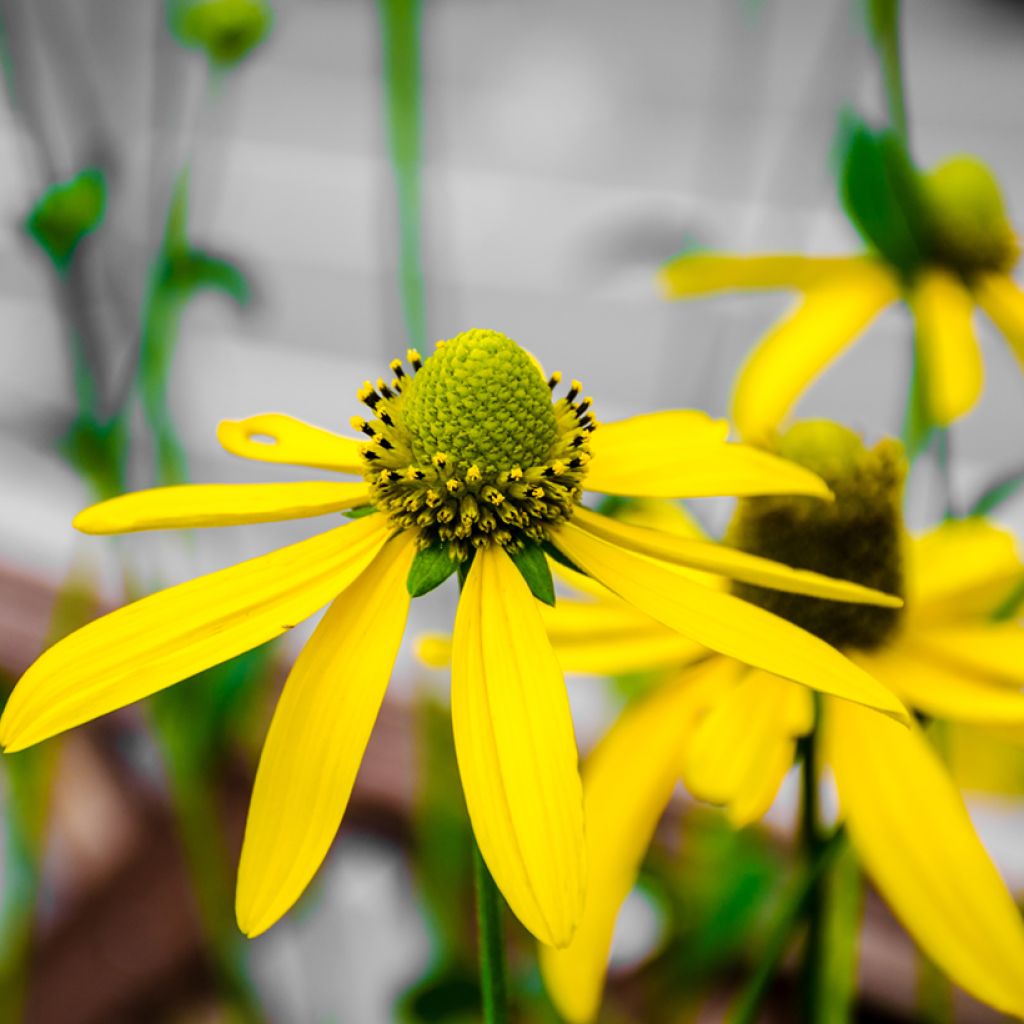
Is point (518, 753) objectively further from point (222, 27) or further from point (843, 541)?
point (222, 27)

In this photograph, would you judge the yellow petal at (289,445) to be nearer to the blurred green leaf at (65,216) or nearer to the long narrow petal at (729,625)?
the long narrow petal at (729,625)

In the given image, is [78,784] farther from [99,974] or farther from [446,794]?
[446,794]

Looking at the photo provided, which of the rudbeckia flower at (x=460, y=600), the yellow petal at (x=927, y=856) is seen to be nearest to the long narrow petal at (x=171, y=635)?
the rudbeckia flower at (x=460, y=600)

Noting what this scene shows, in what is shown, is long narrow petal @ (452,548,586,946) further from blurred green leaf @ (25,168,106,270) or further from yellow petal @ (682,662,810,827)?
blurred green leaf @ (25,168,106,270)

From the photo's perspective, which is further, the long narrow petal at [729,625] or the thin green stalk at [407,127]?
the thin green stalk at [407,127]

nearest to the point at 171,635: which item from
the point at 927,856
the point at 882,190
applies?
the point at 927,856

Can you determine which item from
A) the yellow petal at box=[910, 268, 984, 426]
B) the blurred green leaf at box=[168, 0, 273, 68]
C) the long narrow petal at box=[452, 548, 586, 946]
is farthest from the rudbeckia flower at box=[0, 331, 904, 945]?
the blurred green leaf at box=[168, 0, 273, 68]
